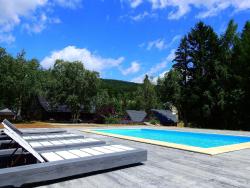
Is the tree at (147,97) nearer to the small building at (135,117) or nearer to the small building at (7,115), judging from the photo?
the small building at (135,117)

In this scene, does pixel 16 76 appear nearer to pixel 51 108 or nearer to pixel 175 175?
pixel 51 108

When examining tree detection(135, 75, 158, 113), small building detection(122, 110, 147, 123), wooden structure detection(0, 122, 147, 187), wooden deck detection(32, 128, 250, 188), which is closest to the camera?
wooden structure detection(0, 122, 147, 187)

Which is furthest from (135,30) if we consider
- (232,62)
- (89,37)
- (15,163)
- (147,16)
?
(15,163)

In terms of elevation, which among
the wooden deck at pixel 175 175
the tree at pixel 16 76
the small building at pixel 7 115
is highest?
the tree at pixel 16 76

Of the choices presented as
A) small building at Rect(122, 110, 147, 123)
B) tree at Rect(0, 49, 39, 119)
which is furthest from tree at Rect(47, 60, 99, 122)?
small building at Rect(122, 110, 147, 123)

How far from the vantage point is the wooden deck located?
455 centimetres

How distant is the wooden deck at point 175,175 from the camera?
455cm

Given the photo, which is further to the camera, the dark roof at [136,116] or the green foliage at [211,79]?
the dark roof at [136,116]

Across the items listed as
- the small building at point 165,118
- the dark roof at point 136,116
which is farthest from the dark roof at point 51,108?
the small building at point 165,118

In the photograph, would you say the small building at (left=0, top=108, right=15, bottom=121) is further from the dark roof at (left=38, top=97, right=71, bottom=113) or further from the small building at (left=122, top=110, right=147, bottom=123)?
the small building at (left=122, top=110, right=147, bottom=123)

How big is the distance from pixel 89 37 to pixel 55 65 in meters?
13.5

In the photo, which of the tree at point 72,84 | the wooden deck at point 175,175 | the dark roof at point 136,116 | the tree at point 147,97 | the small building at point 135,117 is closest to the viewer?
the wooden deck at point 175,175

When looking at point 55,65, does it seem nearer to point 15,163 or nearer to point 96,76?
point 96,76

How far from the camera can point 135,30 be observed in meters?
26.5
